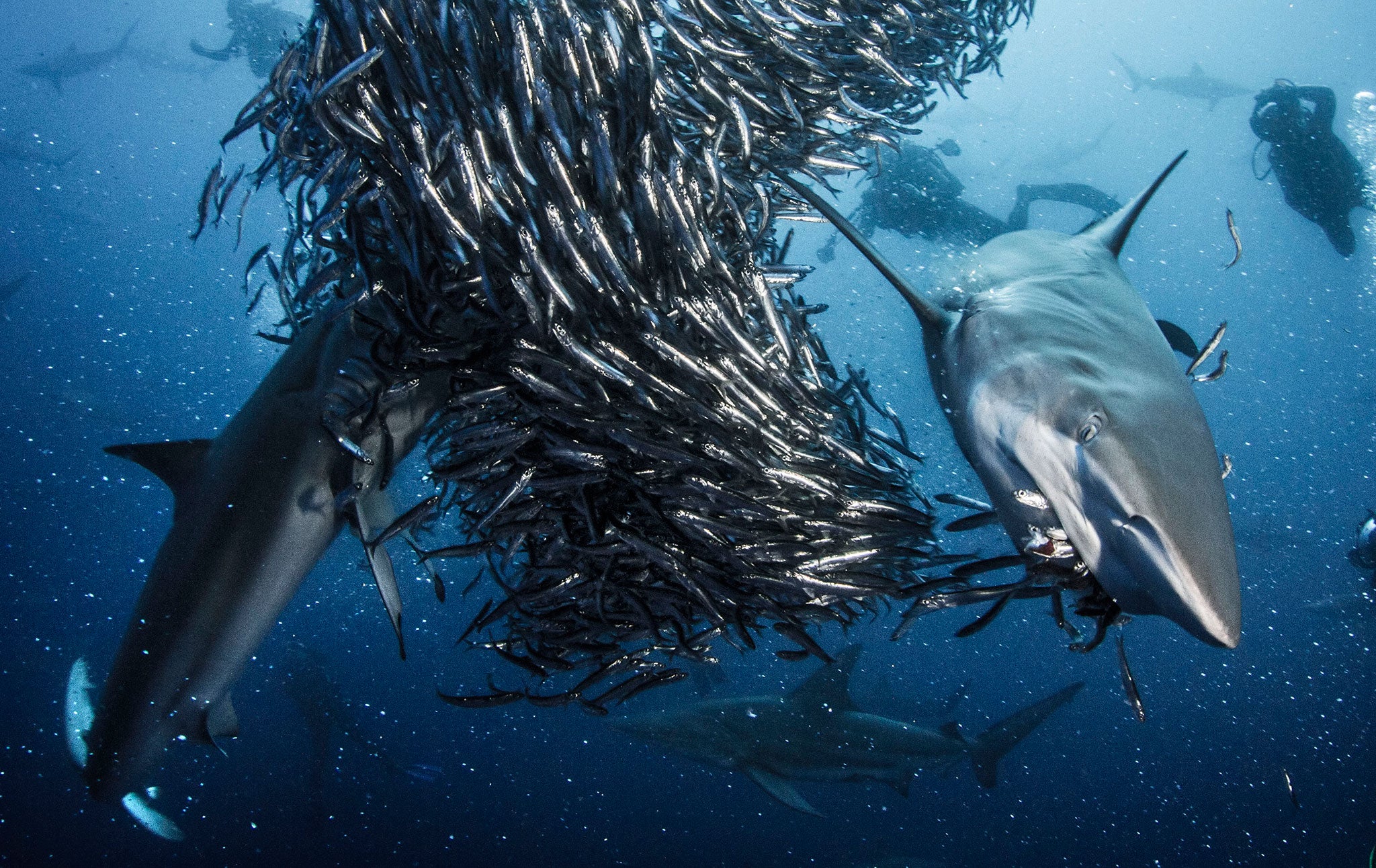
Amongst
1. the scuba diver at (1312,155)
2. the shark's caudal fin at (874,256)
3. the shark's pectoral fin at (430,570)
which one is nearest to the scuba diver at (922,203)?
the scuba diver at (1312,155)

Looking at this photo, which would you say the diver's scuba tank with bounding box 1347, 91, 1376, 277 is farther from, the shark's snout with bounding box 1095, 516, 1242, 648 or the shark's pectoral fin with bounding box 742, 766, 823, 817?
the shark's snout with bounding box 1095, 516, 1242, 648

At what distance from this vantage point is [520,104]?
2.43 metres

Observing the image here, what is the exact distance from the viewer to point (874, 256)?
3398 mm

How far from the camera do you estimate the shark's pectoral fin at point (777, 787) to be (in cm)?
916

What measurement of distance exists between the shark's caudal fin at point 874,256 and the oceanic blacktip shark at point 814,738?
25.0ft

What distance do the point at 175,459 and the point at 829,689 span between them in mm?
9489

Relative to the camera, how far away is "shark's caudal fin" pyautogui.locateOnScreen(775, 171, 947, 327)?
3.30 meters

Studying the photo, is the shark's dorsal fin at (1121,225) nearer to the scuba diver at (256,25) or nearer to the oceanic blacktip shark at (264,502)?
the oceanic blacktip shark at (264,502)

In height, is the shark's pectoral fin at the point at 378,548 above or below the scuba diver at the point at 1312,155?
above

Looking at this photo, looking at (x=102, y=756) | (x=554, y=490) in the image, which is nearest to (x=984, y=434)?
(x=554, y=490)

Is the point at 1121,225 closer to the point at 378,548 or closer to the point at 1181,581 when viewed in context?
the point at 1181,581

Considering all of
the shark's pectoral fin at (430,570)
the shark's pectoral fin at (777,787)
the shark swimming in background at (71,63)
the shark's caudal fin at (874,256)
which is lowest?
the shark's pectoral fin at (777,787)

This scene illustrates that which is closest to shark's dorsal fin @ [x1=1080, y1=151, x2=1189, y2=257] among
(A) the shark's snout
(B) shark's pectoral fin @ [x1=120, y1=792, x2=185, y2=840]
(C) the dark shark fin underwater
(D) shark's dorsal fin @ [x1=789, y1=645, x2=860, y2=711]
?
(A) the shark's snout

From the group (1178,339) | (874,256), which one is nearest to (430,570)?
(874,256)
